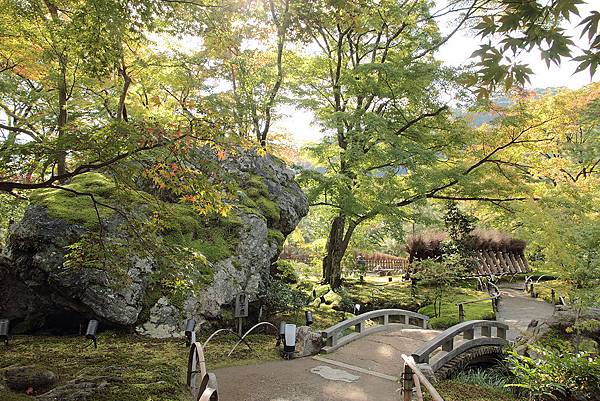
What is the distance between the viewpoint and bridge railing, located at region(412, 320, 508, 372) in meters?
6.89

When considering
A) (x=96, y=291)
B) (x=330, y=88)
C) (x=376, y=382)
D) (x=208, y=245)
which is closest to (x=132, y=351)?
(x=96, y=291)

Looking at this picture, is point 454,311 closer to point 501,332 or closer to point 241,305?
point 501,332

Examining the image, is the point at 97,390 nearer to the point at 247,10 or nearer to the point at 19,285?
the point at 19,285

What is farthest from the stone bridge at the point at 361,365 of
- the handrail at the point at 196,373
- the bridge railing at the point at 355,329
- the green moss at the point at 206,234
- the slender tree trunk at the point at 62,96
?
the slender tree trunk at the point at 62,96

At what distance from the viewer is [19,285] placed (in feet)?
27.7

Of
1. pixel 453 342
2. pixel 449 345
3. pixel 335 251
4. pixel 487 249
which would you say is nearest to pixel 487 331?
pixel 453 342

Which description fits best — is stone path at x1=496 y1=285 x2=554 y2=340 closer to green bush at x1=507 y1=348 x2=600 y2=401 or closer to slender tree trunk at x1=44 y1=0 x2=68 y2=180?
green bush at x1=507 y1=348 x2=600 y2=401

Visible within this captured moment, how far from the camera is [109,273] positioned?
6.14m

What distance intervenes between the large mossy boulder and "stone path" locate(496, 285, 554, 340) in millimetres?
8465

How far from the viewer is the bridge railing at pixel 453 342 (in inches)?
271

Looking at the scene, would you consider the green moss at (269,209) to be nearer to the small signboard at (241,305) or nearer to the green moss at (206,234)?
the green moss at (206,234)

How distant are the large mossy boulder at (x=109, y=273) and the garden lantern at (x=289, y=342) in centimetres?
180

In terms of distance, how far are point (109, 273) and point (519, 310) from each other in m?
14.8

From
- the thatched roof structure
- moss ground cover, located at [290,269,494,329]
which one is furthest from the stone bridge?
the thatched roof structure
